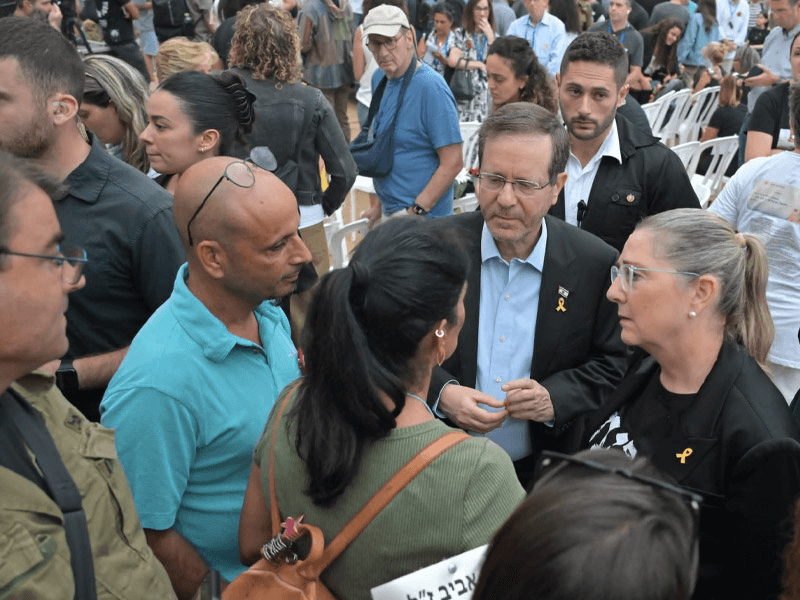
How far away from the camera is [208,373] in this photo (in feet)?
5.99

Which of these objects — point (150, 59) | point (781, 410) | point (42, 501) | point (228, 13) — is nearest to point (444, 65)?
point (228, 13)

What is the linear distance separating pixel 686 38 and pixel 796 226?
817 centimetres

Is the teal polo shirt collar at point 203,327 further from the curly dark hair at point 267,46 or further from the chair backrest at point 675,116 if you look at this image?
the chair backrest at point 675,116

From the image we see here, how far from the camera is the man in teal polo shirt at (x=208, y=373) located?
1.77 m

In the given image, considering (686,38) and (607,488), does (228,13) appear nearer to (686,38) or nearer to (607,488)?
(686,38)

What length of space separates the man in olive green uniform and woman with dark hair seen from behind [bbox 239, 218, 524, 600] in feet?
1.01

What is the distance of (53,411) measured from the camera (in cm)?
148

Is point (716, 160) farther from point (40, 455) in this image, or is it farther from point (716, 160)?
point (40, 455)

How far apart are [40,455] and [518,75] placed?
385cm

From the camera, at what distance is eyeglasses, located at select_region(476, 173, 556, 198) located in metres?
2.47

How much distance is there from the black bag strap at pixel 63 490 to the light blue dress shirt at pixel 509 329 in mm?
1451

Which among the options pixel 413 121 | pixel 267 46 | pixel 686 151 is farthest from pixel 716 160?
pixel 267 46

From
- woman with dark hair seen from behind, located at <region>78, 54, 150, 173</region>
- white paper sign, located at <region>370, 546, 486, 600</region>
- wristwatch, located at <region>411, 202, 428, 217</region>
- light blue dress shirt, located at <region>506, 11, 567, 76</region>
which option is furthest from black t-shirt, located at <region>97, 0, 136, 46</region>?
white paper sign, located at <region>370, 546, 486, 600</region>

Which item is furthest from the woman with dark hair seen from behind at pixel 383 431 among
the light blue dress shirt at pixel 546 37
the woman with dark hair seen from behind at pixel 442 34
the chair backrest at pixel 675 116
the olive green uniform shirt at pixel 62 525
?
the chair backrest at pixel 675 116
